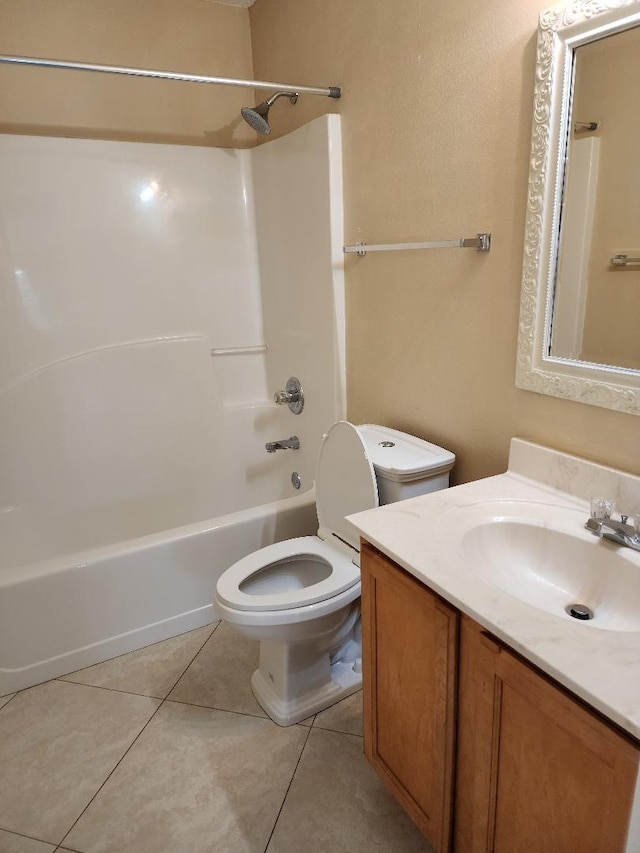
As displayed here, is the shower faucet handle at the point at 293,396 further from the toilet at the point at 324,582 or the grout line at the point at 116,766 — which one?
the grout line at the point at 116,766

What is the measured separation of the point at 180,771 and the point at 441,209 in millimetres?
1759

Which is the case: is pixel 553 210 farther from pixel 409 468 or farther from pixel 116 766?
pixel 116 766

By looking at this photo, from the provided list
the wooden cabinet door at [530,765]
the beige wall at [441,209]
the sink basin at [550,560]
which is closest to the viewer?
the wooden cabinet door at [530,765]

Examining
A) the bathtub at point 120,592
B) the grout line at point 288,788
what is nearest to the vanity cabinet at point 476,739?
the grout line at point 288,788

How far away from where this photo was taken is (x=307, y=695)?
A: 1764 mm

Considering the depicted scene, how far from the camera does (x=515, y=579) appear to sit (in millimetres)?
1171

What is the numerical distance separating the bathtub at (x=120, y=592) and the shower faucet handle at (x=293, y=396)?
469mm

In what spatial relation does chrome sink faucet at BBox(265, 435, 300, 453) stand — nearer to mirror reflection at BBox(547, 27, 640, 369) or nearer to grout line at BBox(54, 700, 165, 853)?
grout line at BBox(54, 700, 165, 853)

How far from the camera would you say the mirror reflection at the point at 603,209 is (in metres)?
1.11

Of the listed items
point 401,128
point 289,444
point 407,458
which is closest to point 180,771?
point 407,458

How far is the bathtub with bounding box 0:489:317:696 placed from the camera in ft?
6.05

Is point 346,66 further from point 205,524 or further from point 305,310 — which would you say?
point 205,524

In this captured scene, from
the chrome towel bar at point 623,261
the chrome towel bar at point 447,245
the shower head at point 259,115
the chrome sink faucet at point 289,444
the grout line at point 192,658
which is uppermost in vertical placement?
the shower head at point 259,115

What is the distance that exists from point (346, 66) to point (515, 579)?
1.72 m
